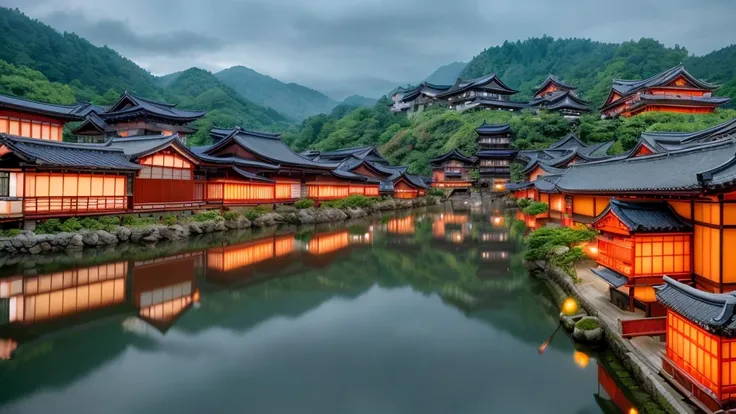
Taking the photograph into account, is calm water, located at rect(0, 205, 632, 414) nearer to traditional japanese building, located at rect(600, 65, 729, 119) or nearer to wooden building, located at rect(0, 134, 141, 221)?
wooden building, located at rect(0, 134, 141, 221)

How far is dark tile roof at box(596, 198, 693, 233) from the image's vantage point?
9250 mm

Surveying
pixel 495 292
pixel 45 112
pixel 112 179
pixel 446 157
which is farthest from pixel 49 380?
pixel 446 157

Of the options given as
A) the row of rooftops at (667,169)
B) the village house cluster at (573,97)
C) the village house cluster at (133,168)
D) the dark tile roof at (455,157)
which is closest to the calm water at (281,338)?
the row of rooftops at (667,169)

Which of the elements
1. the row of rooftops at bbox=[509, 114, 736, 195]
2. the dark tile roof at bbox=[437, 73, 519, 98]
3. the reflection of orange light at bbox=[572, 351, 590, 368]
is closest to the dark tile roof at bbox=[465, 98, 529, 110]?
the dark tile roof at bbox=[437, 73, 519, 98]

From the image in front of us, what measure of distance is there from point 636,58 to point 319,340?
304 ft

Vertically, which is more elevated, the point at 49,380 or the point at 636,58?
the point at 636,58

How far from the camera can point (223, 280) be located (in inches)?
575

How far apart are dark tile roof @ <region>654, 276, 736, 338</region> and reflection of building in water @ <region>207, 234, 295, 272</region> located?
44.6 feet

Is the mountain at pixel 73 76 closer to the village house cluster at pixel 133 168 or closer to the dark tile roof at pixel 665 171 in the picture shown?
the village house cluster at pixel 133 168

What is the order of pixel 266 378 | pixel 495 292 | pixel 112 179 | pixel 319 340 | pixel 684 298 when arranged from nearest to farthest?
pixel 684 298 → pixel 266 378 → pixel 319 340 → pixel 495 292 → pixel 112 179

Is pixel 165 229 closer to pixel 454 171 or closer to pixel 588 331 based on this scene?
pixel 588 331

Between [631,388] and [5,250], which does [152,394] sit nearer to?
[631,388]

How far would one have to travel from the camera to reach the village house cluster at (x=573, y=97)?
43.6 metres

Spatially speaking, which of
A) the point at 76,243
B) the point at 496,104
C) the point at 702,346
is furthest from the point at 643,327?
the point at 496,104
